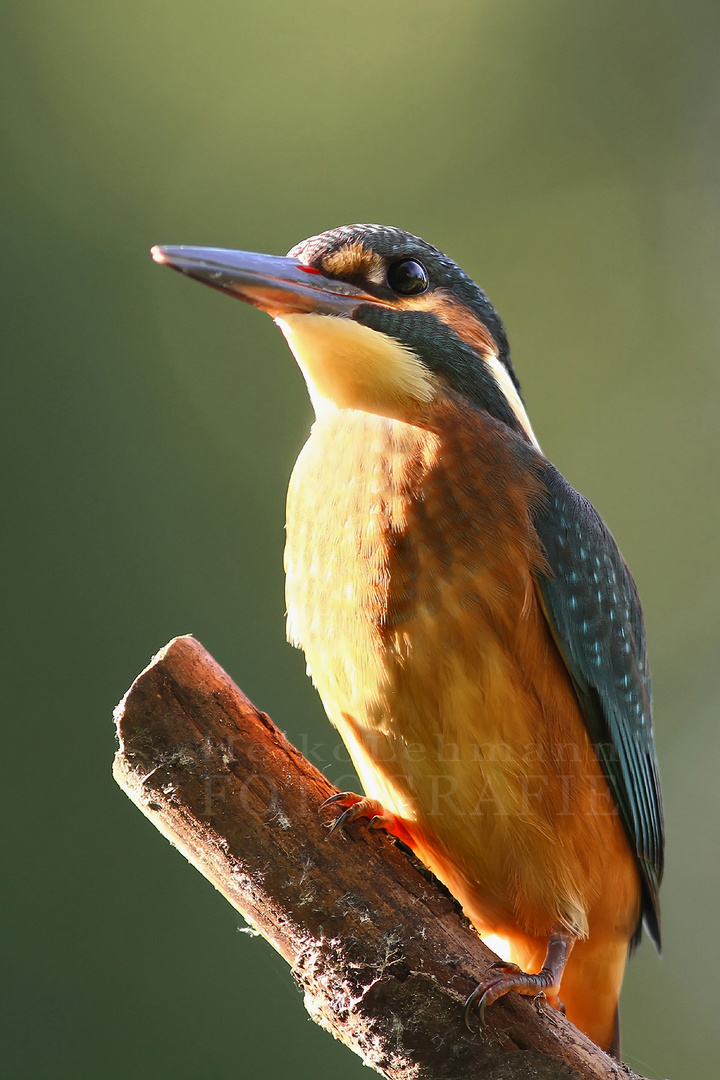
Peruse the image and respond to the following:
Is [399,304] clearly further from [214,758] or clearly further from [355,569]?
[214,758]

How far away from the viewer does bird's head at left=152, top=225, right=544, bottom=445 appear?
1.76 metres

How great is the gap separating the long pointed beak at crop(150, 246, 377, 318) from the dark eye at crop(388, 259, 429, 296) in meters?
0.08

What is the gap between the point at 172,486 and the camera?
381 cm

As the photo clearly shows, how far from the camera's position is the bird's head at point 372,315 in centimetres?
176

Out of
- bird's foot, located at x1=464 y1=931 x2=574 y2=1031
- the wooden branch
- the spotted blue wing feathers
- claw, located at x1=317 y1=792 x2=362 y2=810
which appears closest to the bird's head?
the spotted blue wing feathers

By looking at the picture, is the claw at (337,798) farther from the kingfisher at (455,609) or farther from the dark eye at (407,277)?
the dark eye at (407,277)

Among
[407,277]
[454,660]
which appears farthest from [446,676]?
[407,277]

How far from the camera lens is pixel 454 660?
1.71 meters

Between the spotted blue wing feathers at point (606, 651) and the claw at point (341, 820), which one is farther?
the spotted blue wing feathers at point (606, 651)

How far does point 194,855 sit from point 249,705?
10.1 inches

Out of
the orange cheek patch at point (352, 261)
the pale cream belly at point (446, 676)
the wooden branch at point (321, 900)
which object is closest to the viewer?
the wooden branch at point (321, 900)

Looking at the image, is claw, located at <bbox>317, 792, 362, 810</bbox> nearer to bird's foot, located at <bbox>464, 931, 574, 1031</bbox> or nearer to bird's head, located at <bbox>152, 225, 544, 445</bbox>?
bird's foot, located at <bbox>464, 931, 574, 1031</bbox>

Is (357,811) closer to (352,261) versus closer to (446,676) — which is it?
(446,676)

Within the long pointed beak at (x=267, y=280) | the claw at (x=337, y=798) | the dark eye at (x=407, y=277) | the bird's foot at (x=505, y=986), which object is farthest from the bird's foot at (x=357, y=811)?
the dark eye at (x=407, y=277)
